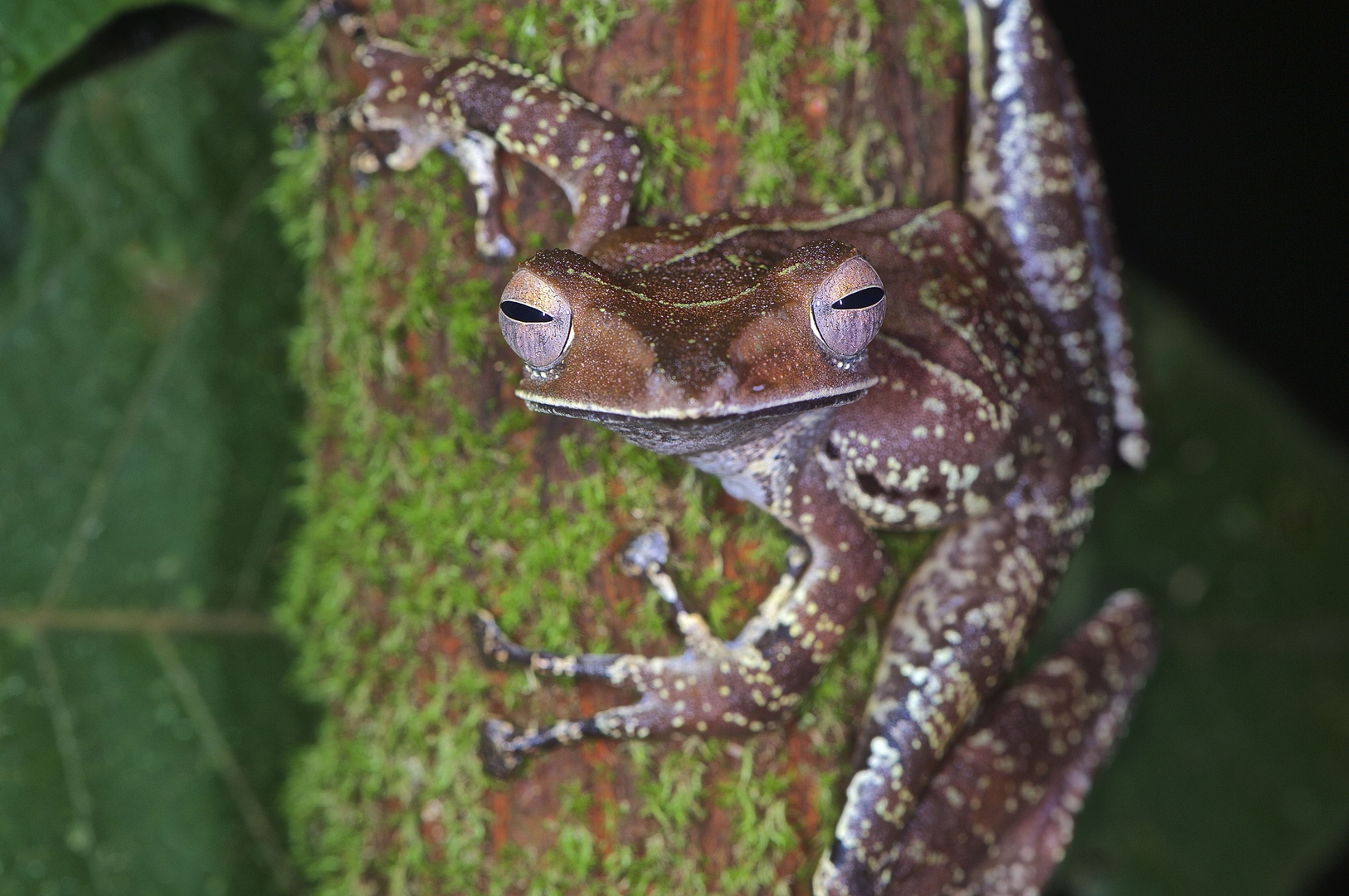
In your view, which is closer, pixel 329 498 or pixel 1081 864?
pixel 329 498

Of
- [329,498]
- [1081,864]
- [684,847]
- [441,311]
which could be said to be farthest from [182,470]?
[1081,864]

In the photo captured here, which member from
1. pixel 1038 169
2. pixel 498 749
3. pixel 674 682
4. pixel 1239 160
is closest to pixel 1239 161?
pixel 1239 160

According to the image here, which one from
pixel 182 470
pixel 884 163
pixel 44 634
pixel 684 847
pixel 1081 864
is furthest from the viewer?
pixel 1081 864

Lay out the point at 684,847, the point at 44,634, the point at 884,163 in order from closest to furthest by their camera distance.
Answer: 1. the point at 684,847
2. the point at 884,163
3. the point at 44,634

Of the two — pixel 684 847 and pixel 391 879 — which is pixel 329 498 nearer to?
pixel 391 879

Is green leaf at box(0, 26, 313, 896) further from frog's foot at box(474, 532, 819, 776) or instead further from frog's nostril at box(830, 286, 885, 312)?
frog's nostril at box(830, 286, 885, 312)

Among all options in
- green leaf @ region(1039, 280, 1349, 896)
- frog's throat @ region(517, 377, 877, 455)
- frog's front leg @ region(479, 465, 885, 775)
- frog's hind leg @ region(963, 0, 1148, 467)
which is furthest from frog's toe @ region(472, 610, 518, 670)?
green leaf @ region(1039, 280, 1349, 896)
